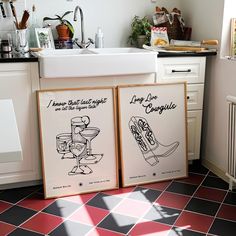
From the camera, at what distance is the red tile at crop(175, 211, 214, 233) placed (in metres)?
2.00

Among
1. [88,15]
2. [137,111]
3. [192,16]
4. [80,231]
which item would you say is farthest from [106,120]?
[192,16]

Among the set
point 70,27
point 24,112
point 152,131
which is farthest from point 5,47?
point 152,131

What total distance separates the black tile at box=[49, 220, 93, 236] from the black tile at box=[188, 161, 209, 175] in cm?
111

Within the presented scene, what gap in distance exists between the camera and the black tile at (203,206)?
2168 mm

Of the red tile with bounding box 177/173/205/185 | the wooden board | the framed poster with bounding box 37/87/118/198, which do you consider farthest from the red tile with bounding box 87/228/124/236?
the wooden board

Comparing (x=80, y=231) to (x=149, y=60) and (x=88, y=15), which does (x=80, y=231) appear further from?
(x=88, y=15)

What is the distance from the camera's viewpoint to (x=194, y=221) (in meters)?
2.05

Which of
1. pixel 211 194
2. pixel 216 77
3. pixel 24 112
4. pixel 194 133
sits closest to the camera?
pixel 24 112

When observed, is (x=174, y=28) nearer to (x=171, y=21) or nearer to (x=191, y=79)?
(x=171, y=21)

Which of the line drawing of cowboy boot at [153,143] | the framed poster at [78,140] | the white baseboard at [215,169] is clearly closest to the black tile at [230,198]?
the white baseboard at [215,169]

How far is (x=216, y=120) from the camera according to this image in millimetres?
2639

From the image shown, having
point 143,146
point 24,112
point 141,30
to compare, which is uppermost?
point 141,30

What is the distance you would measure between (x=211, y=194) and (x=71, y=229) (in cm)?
99

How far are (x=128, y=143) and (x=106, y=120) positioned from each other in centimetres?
23
